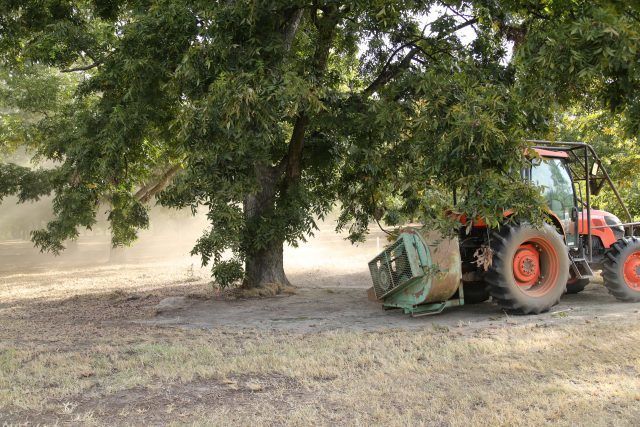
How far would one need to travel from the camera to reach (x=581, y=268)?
31.8 feet

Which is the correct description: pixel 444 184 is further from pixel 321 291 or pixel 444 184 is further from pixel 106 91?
pixel 106 91

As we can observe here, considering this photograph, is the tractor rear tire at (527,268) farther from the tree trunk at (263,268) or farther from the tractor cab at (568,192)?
the tree trunk at (263,268)

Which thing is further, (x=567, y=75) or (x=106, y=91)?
(x=106, y=91)

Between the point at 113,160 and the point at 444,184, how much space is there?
19.4ft

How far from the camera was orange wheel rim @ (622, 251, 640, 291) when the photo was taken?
386 inches

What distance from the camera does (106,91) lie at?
11070 millimetres

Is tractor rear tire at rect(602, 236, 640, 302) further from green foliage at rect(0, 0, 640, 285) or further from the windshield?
green foliage at rect(0, 0, 640, 285)

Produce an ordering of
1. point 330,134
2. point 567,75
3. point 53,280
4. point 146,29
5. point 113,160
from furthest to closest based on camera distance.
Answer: point 53,280, point 330,134, point 113,160, point 146,29, point 567,75

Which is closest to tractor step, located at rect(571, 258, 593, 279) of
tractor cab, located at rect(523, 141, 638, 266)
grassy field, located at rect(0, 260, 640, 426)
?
tractor cab, located at rect(523, 141, 638, 266)

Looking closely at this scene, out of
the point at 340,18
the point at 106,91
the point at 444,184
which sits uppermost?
the point at 340,18

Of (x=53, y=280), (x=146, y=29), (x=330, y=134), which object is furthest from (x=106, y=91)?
(x=53, y=280)

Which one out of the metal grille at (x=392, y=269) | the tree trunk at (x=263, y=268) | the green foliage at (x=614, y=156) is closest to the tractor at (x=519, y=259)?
the metal grille at (x=392, y=269)

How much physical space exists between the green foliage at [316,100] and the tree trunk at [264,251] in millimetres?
45

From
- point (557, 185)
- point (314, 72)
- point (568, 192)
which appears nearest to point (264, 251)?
point (314, 72)
